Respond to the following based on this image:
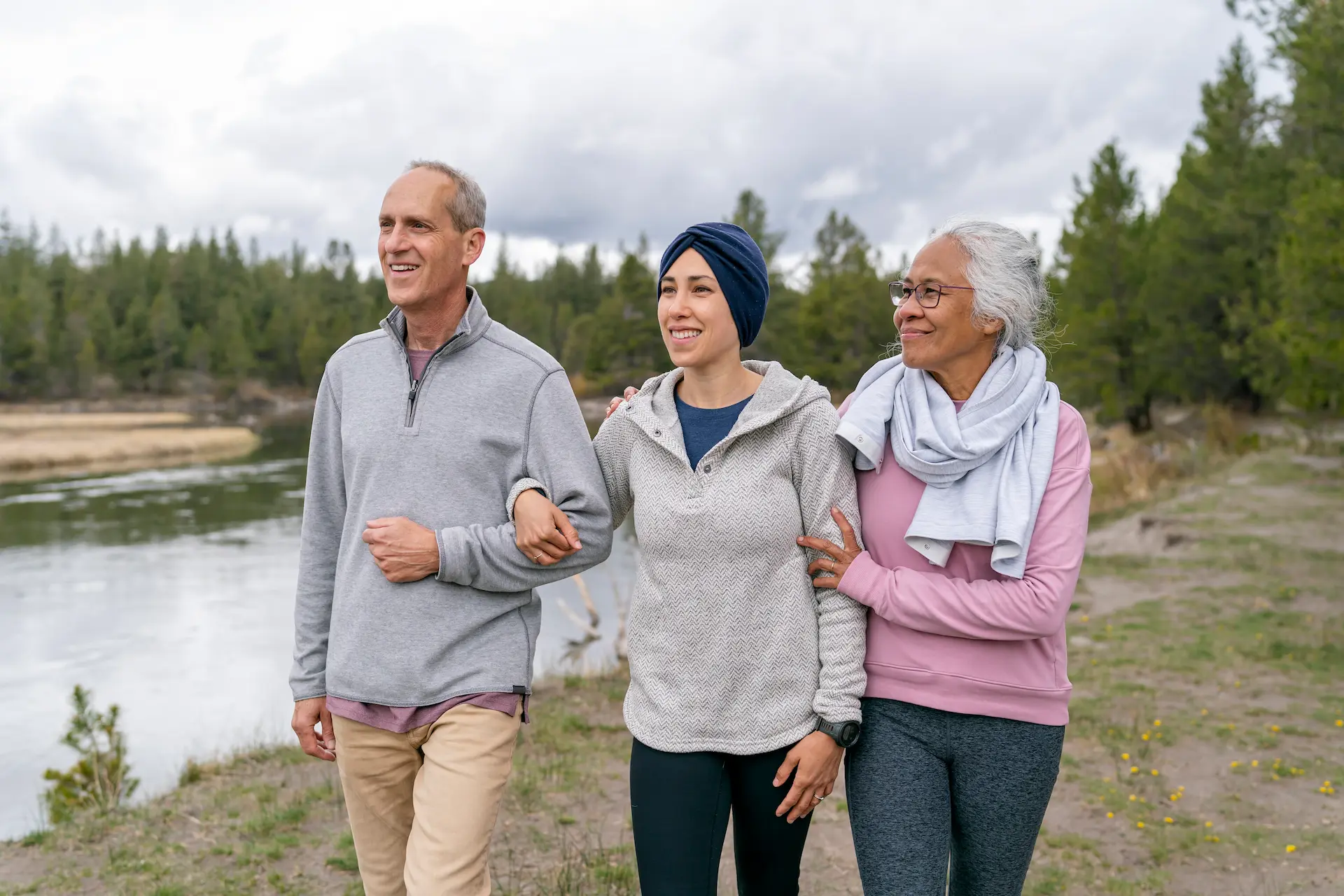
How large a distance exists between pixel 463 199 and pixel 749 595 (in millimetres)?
1276

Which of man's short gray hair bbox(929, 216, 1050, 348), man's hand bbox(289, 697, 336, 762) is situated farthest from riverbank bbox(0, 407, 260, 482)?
man's short gray hair bbox(929, 216, 1050, 348)

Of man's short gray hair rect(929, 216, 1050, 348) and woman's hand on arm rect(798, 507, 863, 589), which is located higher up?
man's short gray hair rect(929, 216, 1050, 348)

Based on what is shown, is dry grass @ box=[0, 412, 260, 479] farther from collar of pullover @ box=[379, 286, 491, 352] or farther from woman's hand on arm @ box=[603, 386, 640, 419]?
woman's hand on arm @ box=[603, 386, 640, 419]

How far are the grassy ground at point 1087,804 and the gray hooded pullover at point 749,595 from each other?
1921mm

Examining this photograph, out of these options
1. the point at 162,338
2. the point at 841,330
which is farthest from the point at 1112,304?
the point at 162,338

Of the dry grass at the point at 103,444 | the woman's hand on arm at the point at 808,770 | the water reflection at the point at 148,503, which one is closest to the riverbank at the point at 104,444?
the dry grass at the point at 103,444

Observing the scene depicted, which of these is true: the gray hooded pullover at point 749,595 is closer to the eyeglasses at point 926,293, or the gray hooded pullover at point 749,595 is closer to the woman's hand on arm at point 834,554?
the woman's hand on arm at point 834,554

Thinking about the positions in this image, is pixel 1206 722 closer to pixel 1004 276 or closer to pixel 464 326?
pixel 1004 276

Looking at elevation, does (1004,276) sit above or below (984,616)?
above

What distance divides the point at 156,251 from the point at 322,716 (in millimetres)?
102495

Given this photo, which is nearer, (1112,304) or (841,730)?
Answer: (841,730)

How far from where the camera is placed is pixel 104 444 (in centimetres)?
3819

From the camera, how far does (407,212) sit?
2.56 m

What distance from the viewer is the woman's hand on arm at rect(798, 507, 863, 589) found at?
2389mm
